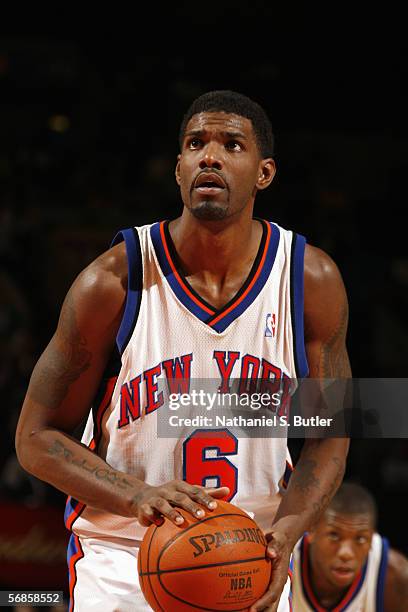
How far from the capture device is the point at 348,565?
181 inches

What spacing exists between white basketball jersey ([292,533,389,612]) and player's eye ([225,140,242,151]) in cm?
244

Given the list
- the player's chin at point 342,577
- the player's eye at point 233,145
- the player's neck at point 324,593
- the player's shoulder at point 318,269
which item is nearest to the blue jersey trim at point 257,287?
the player's shoulder at point 318,269

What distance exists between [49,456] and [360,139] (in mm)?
6753

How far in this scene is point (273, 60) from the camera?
29.5 feet

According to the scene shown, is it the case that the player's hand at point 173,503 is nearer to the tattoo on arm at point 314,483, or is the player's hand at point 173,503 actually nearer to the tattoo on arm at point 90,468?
the tattoo on arm at point 90,468

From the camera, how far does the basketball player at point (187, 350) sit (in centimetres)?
311

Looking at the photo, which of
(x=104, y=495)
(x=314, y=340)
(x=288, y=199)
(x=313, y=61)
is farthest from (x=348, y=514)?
(x=313, y=61)

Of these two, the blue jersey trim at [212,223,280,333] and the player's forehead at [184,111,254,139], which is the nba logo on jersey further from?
the player's forehead at [184,111,254,139]

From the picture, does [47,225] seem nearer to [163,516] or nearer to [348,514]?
[348,514]

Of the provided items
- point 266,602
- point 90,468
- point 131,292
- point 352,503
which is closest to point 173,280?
point 131,292

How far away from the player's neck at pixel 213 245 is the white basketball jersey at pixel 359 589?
82.2 inches

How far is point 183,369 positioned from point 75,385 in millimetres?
359

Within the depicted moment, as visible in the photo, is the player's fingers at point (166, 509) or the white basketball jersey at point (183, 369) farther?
the white basketball jersey at point (183, 369)

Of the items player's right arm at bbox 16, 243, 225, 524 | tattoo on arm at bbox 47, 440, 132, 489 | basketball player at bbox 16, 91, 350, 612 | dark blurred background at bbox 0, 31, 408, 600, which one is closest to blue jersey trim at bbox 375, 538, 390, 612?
dark blurred background at bbox 0, 31, 408, 600
